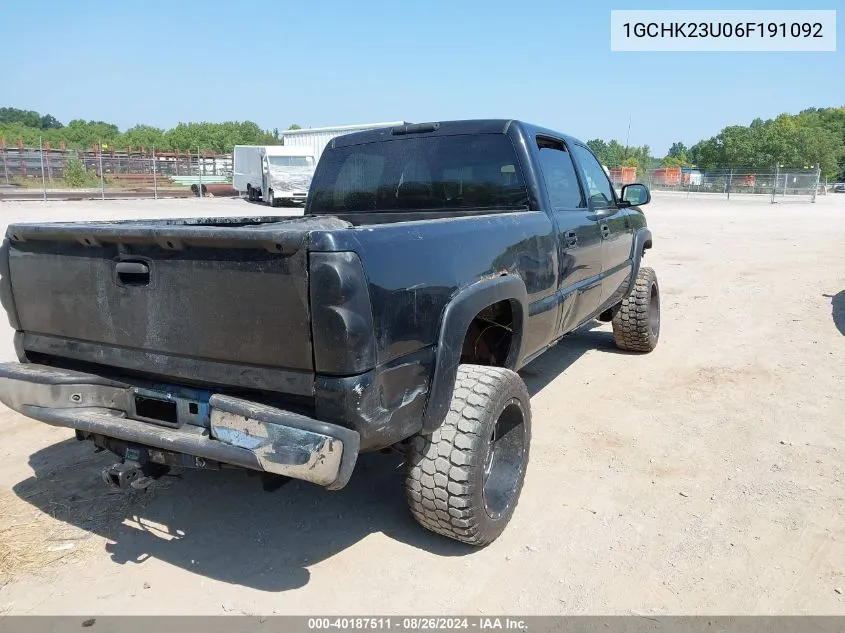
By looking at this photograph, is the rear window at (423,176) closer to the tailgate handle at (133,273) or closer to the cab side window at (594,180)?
the cab side window at (594,180)

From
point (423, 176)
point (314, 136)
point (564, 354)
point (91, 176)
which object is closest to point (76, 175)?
point (91, 176)

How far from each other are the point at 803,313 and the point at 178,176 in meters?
40.0

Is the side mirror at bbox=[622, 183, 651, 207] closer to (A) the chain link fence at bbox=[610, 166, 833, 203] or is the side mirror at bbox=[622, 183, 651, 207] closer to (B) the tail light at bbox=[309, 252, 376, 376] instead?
(B) the tail light at bbox=[309, 252, 376, 376]

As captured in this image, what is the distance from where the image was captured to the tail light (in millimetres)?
2174

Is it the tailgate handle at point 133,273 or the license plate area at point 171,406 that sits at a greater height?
the tailgate handle at point 133,273

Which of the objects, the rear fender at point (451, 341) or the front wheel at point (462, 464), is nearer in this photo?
the rear fender at point (451, 341)

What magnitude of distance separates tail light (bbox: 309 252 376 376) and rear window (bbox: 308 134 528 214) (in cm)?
189

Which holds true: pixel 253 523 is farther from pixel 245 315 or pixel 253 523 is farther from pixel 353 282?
pixel 353 282

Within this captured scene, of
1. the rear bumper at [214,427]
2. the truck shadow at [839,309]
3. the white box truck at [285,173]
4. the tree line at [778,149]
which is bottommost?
the truck shadow at [839,309]

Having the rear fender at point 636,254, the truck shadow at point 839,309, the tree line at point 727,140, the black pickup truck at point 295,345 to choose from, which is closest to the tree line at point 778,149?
the tree line at point 727,140

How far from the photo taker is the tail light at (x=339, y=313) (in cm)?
217

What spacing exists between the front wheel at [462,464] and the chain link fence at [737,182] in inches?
1492

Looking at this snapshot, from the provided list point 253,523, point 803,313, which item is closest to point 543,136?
point 253,523

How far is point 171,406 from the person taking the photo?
101 inches
